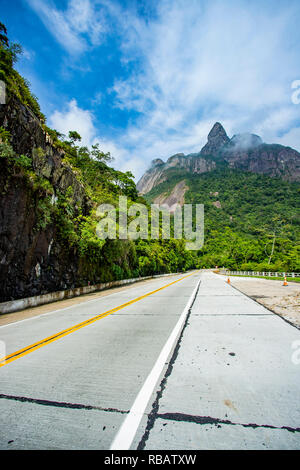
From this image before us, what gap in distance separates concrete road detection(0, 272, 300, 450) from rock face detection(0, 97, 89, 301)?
508 cm

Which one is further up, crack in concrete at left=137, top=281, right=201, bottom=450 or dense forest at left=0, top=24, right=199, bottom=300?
dense forest at left=0, top=24, right=199, bottom=300

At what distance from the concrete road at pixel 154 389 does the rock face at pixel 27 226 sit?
508cm

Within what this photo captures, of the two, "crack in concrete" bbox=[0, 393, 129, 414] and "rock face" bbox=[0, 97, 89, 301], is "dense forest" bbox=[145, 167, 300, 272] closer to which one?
"rock face" bbox=[0, 97, 89, 301]

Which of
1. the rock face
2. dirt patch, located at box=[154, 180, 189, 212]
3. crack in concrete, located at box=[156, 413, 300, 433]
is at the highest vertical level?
dirt patch, located at box=[154, 180, 189, 212]

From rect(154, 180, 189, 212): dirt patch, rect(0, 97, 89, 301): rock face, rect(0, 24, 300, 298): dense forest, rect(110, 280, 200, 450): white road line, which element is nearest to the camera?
rect(110, 280, 200, 450): white road line

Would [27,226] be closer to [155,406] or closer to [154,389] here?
[154,389]

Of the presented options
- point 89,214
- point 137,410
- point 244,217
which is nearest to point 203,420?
point 137,410

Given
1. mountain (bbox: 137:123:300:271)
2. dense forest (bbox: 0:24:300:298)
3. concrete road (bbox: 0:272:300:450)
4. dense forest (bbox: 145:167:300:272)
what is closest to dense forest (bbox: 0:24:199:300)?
dense forest (bbox: 0:24:300:298)

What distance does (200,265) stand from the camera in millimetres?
116062

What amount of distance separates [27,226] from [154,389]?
9595 mm

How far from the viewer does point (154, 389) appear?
8.34ft

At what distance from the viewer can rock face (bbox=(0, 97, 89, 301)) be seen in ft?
29.1

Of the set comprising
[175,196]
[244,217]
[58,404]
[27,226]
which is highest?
[175,196]
